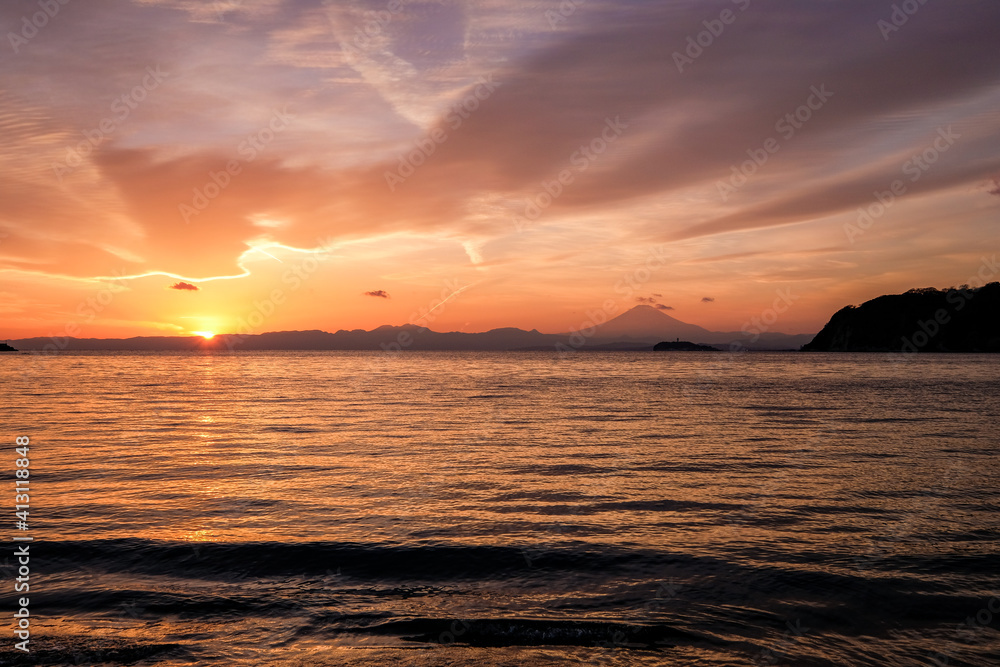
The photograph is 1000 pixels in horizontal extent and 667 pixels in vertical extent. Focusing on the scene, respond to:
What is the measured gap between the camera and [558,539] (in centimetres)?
1573

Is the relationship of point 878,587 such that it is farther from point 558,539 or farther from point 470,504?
point 470,504

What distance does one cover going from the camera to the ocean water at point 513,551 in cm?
1019

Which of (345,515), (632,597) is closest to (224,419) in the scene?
(345,515)

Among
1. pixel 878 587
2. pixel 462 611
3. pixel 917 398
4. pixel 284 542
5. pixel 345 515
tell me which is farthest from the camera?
pixel 917 398

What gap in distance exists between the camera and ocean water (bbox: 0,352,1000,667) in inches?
401

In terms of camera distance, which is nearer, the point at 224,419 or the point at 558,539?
the point at 558,539

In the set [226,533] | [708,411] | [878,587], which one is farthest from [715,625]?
[708,411]

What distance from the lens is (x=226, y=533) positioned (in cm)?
1631

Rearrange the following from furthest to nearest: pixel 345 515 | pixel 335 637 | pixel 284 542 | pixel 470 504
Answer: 1. pixel 470 504
2. pixel 345 515
3. pixel 284 542
4. pixel 335 637

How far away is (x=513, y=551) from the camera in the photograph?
48.6 feet

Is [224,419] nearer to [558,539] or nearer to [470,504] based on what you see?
[470,504]

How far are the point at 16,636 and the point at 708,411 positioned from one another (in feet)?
150

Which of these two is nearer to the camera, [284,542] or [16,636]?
[16,636]

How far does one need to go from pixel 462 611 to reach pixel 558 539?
4.78m
